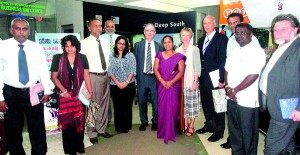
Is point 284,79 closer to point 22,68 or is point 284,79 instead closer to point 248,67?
point 248,67

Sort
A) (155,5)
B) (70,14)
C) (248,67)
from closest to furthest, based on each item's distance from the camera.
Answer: (248,67)
(70,14)
(155,5)

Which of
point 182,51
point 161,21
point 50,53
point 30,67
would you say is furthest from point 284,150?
point 161,21

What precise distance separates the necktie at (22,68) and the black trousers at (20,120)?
0.11 metres

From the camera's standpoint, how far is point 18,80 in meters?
2.34

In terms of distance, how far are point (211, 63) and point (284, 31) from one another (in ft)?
4.24

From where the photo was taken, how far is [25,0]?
5.10 m

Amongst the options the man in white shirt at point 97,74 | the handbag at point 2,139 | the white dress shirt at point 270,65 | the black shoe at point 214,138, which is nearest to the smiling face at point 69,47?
the man in white shirt at point 97,74

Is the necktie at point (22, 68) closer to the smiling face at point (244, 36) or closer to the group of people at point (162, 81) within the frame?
the group of people at point (162, 81)

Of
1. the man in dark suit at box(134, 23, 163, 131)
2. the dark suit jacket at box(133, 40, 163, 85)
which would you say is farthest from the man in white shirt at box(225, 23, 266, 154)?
the dark suit jacket at box(133, 40, 163, 85)

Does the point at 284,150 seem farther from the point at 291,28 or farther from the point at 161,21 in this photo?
the point at 161,21

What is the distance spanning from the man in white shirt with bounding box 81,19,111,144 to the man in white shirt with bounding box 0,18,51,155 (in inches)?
30.6

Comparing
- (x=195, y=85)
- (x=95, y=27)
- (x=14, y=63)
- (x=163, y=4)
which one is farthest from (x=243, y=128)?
(x=163, y=4)

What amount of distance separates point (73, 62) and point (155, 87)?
1.38 m

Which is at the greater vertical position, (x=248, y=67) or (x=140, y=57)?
(x=140, y=57)
